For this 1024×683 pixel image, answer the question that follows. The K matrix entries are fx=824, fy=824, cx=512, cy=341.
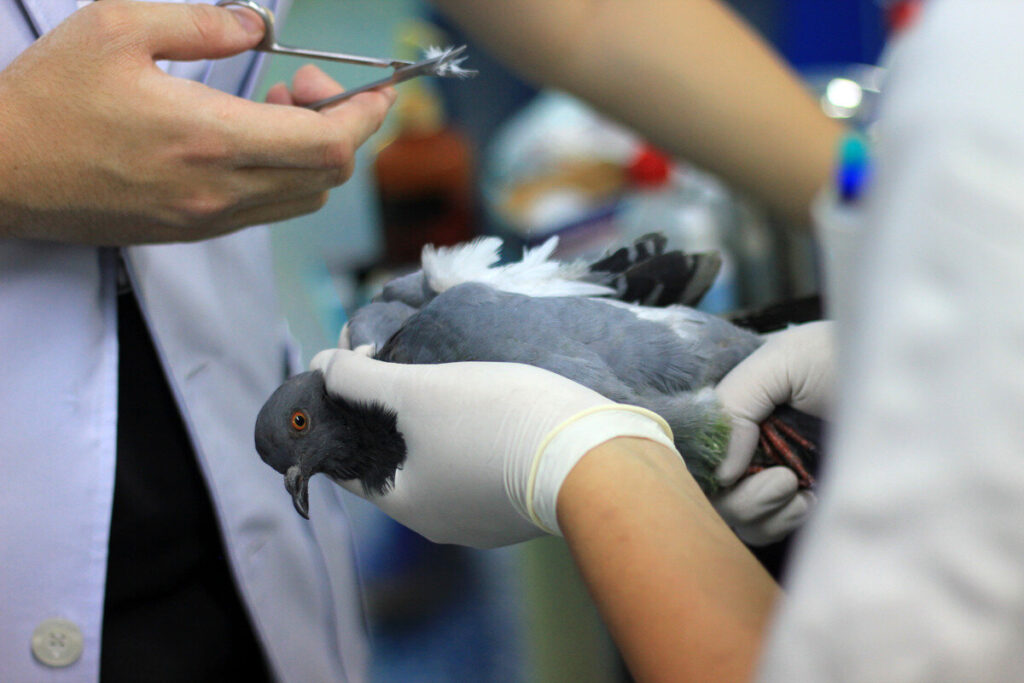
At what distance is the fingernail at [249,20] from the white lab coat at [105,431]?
0.29 ft

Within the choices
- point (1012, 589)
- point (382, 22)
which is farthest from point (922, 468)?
point (382, 22)

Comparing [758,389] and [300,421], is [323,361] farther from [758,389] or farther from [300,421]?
[758,389]

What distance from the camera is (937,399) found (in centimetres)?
24

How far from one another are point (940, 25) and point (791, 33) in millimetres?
1827

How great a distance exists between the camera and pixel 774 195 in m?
0.96

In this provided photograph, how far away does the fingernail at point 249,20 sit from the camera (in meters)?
0.61

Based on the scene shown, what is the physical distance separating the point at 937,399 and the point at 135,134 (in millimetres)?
523

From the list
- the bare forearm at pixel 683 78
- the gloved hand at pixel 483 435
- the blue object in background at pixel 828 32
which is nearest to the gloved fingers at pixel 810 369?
the gloved hand at pixel 483 435

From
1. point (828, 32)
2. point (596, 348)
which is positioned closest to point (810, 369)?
point (596, 348)

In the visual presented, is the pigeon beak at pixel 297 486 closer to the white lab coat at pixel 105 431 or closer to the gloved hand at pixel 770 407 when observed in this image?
the white lab coat at pixel 105 431

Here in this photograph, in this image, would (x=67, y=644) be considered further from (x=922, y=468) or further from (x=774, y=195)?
(x=774, y=195)

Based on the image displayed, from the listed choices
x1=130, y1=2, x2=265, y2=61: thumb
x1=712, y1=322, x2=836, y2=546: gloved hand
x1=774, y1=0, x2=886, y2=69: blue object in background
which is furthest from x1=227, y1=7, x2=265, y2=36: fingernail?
x1=774, y1=0, x2=886, y2=69: blue object in background

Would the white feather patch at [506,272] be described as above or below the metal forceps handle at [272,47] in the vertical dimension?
below

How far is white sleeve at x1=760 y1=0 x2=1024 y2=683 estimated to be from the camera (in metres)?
0.23
